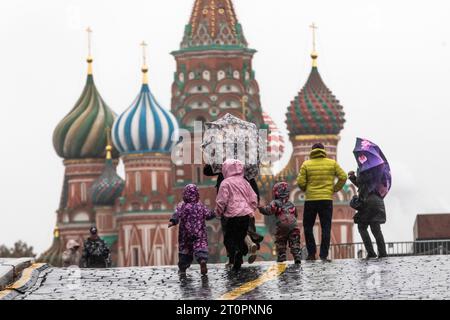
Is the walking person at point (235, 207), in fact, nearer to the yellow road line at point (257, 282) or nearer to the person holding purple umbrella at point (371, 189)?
the yellow road line at point (257, 282)

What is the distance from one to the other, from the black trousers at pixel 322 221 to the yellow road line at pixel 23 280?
3.45 metres

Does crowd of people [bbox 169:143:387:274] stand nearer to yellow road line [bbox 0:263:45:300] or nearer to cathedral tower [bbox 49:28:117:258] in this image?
yellow road line [bbox 0:263:45:300]

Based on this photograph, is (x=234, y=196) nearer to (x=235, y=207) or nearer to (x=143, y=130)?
(x=235, y=207)

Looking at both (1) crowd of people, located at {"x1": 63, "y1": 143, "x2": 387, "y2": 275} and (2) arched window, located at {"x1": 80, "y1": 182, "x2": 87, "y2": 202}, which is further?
(2) arched window, located at {"x1": 80, "y1": 182, "x2": 87, "y2": 202}

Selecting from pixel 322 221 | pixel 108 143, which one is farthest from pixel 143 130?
pixel 322 221

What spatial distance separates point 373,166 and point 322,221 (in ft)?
3.57

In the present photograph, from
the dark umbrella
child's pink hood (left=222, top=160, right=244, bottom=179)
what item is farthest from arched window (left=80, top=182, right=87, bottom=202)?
child's pink hood (left=222, top=160, right=244, bottom=179)

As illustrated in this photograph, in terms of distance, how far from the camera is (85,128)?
146000 mm

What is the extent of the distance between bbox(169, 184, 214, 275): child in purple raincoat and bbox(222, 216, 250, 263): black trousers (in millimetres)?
276

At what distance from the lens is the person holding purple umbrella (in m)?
30.3

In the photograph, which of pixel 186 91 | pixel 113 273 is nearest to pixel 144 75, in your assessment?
pixel 186 91

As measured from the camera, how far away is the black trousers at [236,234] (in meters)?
27.8
